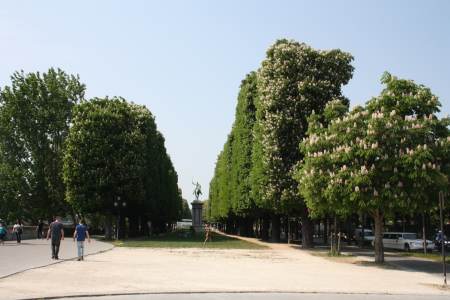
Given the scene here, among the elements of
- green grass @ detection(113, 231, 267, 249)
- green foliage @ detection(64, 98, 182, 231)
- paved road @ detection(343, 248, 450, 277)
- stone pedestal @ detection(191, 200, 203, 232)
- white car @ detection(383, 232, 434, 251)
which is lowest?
paved road @ detection(343, 248, 450, 277)

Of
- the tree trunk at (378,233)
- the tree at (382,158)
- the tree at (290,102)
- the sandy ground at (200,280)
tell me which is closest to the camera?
the sandy ground at (200,280)

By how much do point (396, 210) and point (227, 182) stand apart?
2012 inches

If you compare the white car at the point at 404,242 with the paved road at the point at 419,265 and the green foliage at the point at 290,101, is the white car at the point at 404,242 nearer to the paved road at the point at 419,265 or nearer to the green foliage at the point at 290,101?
the green foliage at the point at 290,101

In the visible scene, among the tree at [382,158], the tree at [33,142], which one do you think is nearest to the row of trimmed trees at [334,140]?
the tree at [382,158]

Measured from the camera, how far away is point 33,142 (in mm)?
67188

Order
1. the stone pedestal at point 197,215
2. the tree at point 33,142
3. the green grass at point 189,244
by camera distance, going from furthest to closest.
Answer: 1. the stone pedestal at point 197,215
2. the tree at point 33,142
3. the green grass at point 189,244

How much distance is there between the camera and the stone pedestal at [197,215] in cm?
8462

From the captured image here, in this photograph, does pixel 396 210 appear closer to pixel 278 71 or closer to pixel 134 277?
pixel 134 277

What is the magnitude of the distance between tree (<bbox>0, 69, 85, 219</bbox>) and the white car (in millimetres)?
36348

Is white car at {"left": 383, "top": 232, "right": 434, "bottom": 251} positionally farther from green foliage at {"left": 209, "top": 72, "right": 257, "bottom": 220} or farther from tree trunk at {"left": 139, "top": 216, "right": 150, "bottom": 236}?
tree trunk at {"left": 139, "top": 216, "right": 150, "bottom": 236}

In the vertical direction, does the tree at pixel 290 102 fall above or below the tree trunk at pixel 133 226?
above

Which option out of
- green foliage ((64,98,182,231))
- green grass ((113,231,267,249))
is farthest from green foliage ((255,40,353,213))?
green foliage ((64,98,182,231))

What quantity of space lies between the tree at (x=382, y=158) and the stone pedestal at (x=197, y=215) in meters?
55.9

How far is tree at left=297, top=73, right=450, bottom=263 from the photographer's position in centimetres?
2577
